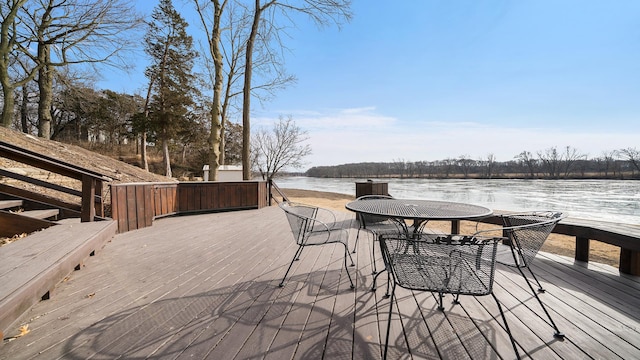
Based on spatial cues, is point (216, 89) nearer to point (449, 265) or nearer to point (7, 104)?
point (7, 104)

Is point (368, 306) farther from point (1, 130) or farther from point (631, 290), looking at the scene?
point (1, 130)

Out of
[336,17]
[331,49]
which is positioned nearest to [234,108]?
[331,49]

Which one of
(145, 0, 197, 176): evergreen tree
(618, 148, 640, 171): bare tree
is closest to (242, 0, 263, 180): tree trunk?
(145, 0, 197, 176): evergreen tree

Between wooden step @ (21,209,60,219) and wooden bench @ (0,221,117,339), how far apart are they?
921 millimetres

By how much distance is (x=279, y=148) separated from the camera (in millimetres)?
18812

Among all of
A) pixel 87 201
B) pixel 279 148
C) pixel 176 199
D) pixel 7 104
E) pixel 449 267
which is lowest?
pixel 176 199

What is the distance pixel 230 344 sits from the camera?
4.41 feet

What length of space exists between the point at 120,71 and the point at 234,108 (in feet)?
15.0

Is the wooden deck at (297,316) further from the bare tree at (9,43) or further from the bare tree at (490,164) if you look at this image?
the bare tree at (490,164)

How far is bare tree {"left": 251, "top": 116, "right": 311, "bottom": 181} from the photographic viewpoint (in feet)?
60.3

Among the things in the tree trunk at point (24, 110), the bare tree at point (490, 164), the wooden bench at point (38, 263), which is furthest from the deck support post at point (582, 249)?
the bare tree at point (490, 164)

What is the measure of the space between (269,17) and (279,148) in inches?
436

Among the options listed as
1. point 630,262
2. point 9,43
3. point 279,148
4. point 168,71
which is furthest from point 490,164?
point 9,43

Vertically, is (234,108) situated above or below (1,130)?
above
